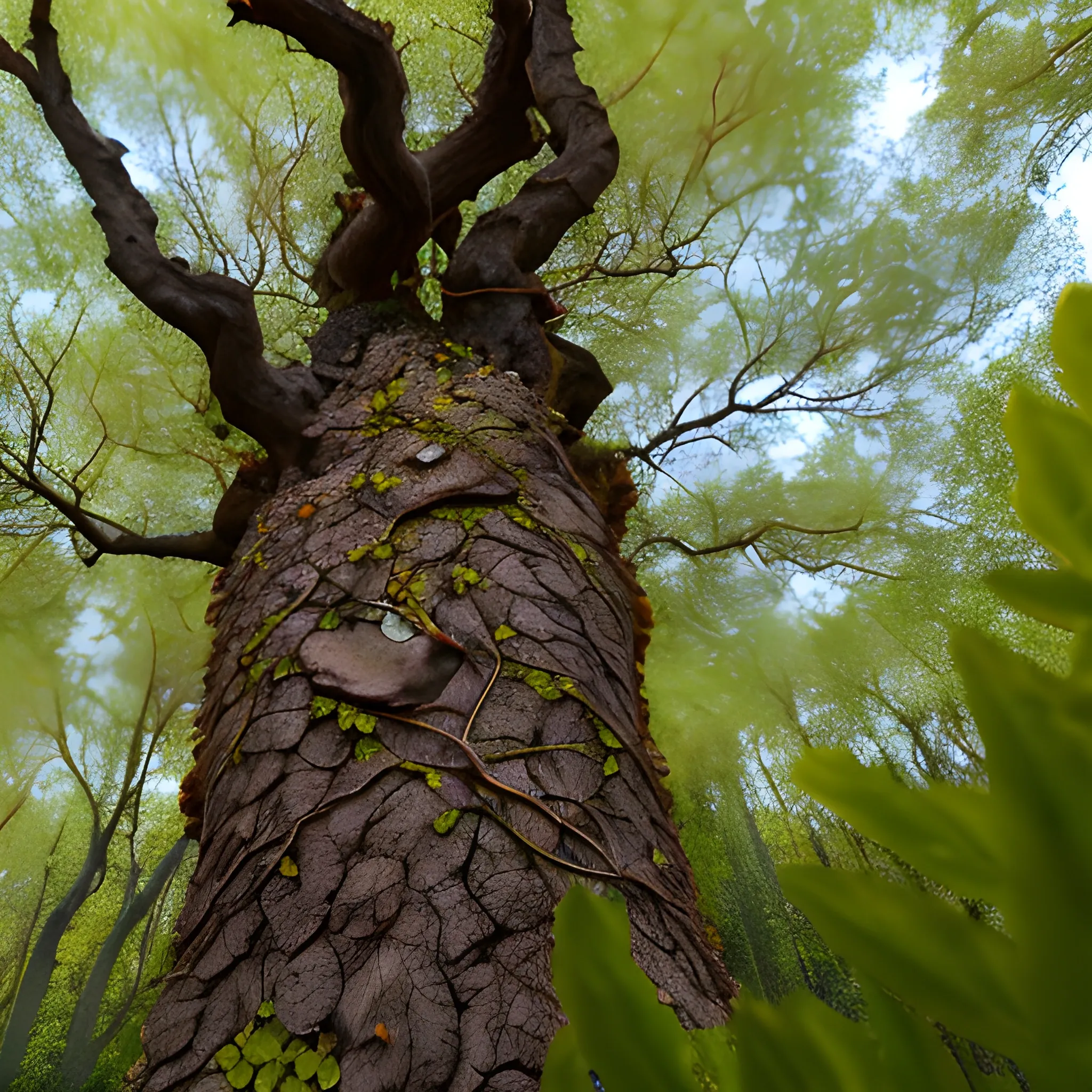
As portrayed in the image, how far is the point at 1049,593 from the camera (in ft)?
0.51

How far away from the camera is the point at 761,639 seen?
3785 mm

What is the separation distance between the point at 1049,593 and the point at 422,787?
20.9 inches

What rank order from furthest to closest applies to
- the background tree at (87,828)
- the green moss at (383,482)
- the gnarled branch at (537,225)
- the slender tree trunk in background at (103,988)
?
the slender tree trunk in background at (103,988)
the background tree at (87,828)
the gnarled branch at (537,225)
the green moss at (383,482)

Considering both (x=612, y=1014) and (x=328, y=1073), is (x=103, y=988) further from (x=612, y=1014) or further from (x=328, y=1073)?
(x=612, y=1014)

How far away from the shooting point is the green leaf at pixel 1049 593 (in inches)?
5.9

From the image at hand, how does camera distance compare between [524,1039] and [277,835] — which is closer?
[524,1039]

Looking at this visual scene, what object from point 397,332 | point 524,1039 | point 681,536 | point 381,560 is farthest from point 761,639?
point 524,1039

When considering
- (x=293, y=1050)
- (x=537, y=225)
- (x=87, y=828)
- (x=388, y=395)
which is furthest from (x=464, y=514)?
(x=87, y=828)

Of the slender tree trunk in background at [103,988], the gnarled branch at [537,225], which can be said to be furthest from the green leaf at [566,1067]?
A: the slender tree trunk in background at [103,988]

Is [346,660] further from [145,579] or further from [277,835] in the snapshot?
[145,579]

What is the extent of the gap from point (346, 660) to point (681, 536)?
3.41 meters

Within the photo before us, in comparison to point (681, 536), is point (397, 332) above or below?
below

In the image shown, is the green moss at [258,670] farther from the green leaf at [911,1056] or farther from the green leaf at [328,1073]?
the green leaf at [911,1056]

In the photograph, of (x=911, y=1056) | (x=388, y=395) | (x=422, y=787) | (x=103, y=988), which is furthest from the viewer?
(x=103, y=988)
